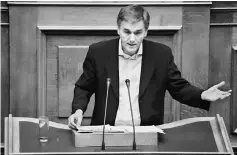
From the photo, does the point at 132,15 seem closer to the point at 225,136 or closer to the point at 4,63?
the point at 225,136

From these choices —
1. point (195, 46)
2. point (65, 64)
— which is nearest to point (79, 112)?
point (65, 64)

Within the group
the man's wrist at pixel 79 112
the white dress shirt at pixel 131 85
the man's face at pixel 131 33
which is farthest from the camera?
the white dress shirt at pixel 131 85

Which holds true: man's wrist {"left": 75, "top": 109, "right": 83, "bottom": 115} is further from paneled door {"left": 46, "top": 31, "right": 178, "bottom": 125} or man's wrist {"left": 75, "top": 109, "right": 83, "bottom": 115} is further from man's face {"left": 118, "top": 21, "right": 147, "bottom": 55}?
paneled door {"left": 46, "top": 31, "right": 178, "bottom": 125}

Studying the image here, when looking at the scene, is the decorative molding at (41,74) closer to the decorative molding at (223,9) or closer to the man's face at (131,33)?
the man's face at (131,33)

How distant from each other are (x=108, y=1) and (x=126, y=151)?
1838 mm

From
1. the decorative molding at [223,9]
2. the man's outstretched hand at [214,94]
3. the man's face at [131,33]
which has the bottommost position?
the man's outstretched hand at [214,94]

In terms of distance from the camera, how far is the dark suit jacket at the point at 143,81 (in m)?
4.05

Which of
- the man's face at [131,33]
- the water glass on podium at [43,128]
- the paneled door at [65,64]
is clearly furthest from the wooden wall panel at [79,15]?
the water glass on podium at [43,128]

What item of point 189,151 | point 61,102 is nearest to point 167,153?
point 189,151

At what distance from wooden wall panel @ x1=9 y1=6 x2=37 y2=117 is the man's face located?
1169mm

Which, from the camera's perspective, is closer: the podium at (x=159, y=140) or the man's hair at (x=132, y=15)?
the podium at (x=159, y=140)

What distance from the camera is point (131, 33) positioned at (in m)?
3.91

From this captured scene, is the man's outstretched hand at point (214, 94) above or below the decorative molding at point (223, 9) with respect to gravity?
below

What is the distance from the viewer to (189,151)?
3.37 metres
